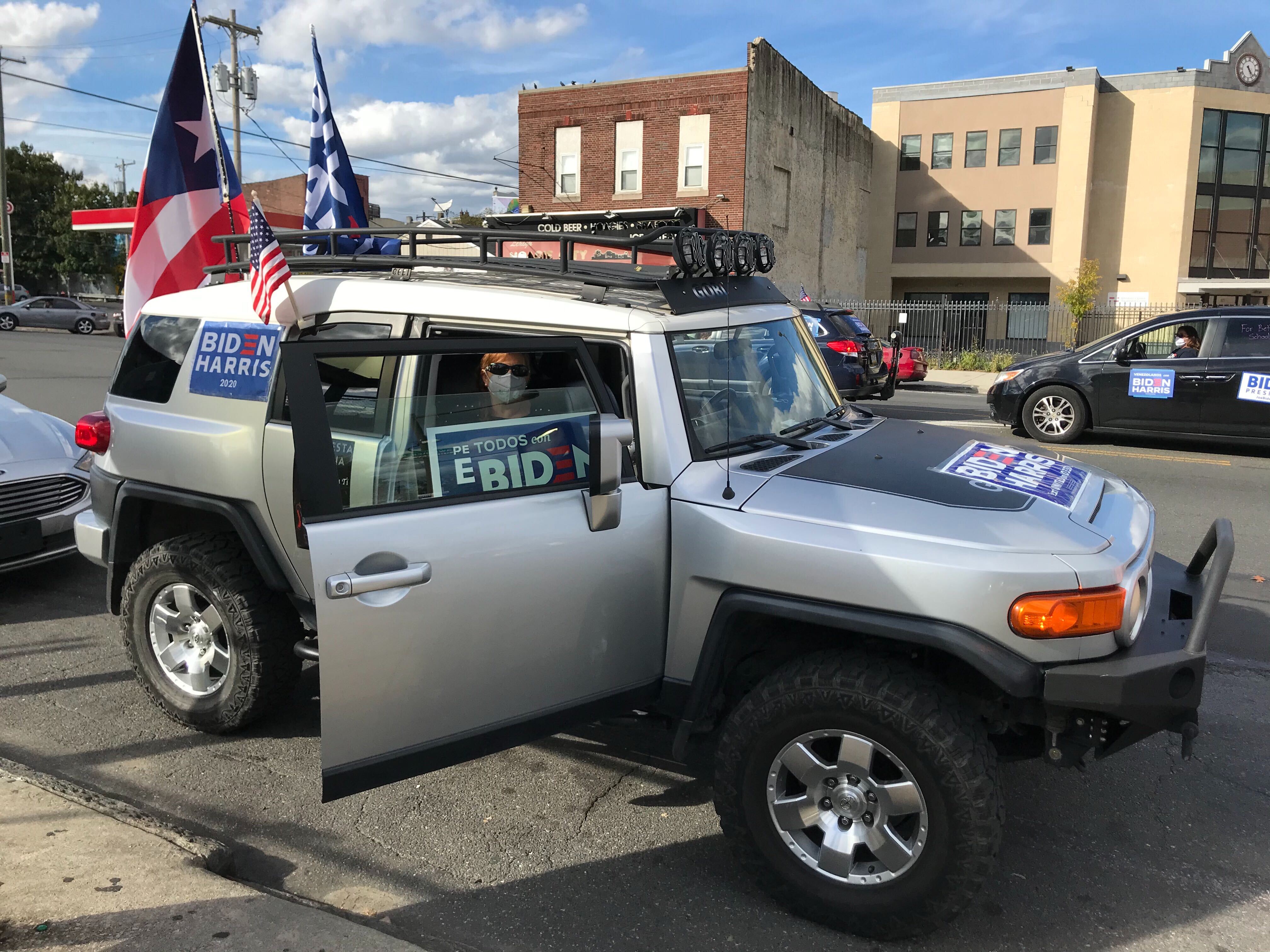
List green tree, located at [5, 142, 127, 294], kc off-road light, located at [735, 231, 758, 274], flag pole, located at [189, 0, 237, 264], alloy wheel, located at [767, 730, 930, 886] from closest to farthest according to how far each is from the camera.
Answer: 1. alloy wheel, located at [767, 730, 930, 886]
2. kc off-road light, located at [735, 231, 758, 274]
3. flag pole, located at [189, 0, 237, 264]
4. green tree, located at [5, 142, 127, 294]

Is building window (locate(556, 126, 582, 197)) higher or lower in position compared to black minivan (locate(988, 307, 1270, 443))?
higher

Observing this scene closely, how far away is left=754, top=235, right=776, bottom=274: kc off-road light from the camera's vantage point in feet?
13.3

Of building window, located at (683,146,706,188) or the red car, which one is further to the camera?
building window, located at (683,146,706,188)

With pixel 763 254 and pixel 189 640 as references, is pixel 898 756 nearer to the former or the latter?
pixel 763 254

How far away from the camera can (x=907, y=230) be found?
4316 centimetres

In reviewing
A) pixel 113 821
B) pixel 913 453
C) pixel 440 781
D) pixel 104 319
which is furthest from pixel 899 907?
pixel 104 319

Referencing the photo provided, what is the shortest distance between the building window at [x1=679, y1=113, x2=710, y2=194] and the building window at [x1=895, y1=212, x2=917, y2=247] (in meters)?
16.0

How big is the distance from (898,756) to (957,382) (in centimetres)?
2429

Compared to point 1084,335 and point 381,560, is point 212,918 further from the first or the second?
point 1084,335

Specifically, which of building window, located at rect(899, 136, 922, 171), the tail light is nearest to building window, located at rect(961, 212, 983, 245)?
building window, located at rect(899, 136, 922, 171)

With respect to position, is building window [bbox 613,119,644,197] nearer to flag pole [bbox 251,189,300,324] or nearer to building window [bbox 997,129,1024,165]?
building window [bbox 997,129,1024,165]

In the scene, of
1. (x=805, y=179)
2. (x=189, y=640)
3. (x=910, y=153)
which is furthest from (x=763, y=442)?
(x=910, y=153)

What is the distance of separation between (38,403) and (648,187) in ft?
67.6

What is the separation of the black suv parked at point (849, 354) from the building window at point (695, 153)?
1616 centimetres
